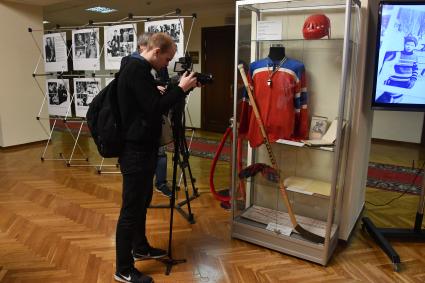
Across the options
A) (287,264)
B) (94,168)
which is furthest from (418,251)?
(94,168)

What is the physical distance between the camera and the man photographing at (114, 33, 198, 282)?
179cm

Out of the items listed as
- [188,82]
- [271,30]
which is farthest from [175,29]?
[188,82]

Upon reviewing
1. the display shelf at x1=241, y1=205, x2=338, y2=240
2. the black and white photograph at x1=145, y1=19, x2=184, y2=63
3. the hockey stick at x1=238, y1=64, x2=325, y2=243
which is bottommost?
the display shelf at x1=241, y1=205, x2=338, y2=240

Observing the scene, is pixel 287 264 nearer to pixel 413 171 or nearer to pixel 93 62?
pixel 413 171

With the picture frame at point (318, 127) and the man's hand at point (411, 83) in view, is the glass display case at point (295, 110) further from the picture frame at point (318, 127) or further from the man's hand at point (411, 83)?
the man's hand at point (411, 83)

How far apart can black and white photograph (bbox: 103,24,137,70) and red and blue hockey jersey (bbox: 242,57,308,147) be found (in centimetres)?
207

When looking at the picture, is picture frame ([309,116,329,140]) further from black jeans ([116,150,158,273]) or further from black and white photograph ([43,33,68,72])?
black and white photograph ([43,33,68,72])

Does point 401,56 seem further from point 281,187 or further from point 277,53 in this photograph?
point 281,187

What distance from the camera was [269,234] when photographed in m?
2.49

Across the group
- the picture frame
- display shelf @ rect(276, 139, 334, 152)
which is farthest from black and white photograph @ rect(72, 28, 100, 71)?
the picture frame

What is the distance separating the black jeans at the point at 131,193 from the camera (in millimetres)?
1901

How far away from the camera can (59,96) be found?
4887mm

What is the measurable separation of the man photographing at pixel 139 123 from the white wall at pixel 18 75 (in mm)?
4352

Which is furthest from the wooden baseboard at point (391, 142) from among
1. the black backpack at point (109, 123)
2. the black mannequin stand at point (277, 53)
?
the black backpack at point (109, 123)
